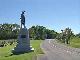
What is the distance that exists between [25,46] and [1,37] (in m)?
107

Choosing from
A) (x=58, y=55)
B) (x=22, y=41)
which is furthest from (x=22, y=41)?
(x=58, y=55)

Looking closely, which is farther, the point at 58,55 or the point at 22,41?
the point at 22,41

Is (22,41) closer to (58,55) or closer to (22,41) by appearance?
(22,41)

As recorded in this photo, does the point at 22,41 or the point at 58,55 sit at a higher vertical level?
the point at 22,41

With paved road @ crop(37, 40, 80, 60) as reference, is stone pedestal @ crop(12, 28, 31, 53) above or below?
above

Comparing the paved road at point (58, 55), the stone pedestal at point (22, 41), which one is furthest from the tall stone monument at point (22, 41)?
the paved road at point (58, 55)

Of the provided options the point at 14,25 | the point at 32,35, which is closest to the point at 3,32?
the point at 14,25

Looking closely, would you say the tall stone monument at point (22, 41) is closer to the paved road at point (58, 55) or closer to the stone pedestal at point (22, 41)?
the stone pedestal at point (22, 41)

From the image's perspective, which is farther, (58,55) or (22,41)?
(22,41)

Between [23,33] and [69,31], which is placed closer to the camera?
→ [23,33]

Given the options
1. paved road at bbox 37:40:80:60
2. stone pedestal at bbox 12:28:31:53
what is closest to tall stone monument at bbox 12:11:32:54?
stone pedestal at bbox 12:28:31:53

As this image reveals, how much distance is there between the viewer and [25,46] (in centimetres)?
4494

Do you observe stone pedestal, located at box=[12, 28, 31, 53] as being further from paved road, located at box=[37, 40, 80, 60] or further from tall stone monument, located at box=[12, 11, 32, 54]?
paved road, located at box=[37, 40, 80, 60]

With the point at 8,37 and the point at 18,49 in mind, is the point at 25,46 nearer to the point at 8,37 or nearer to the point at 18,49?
the point at 18,49
